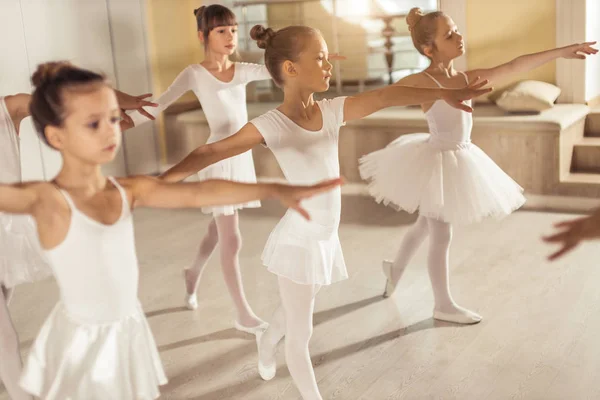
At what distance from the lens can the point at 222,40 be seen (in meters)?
2.80

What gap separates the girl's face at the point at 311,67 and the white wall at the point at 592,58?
118 inches

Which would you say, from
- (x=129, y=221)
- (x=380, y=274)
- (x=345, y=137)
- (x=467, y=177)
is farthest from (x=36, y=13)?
(x=129, y=221)

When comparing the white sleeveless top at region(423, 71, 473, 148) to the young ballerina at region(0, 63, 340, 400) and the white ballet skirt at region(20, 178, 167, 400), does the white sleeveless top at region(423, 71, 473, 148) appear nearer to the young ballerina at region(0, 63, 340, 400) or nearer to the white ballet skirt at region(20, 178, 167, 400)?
the young ballerina at region(0, 63, 340, 400)

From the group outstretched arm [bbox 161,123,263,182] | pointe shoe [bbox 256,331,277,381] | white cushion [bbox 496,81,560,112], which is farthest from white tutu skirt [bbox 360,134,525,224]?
white cushion [bbox 496,81,560,112]

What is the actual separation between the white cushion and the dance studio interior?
11mm

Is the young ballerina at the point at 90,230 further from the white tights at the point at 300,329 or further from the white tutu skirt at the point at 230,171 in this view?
the white tutu skirt at the point at 230,171

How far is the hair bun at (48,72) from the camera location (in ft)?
4.89

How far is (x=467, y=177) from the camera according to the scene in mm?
2738

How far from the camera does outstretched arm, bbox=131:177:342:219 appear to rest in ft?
4.93

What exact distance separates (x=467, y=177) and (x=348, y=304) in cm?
73

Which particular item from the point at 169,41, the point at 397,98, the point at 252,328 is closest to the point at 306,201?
the point at 397,98

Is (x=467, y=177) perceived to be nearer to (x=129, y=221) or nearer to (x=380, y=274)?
(x=380, y=274)

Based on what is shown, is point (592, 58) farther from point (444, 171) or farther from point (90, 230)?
point (90, 230)

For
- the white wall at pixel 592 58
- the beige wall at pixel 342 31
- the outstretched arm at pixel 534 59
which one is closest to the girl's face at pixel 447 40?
the outstretched arm at pixel 534 59
